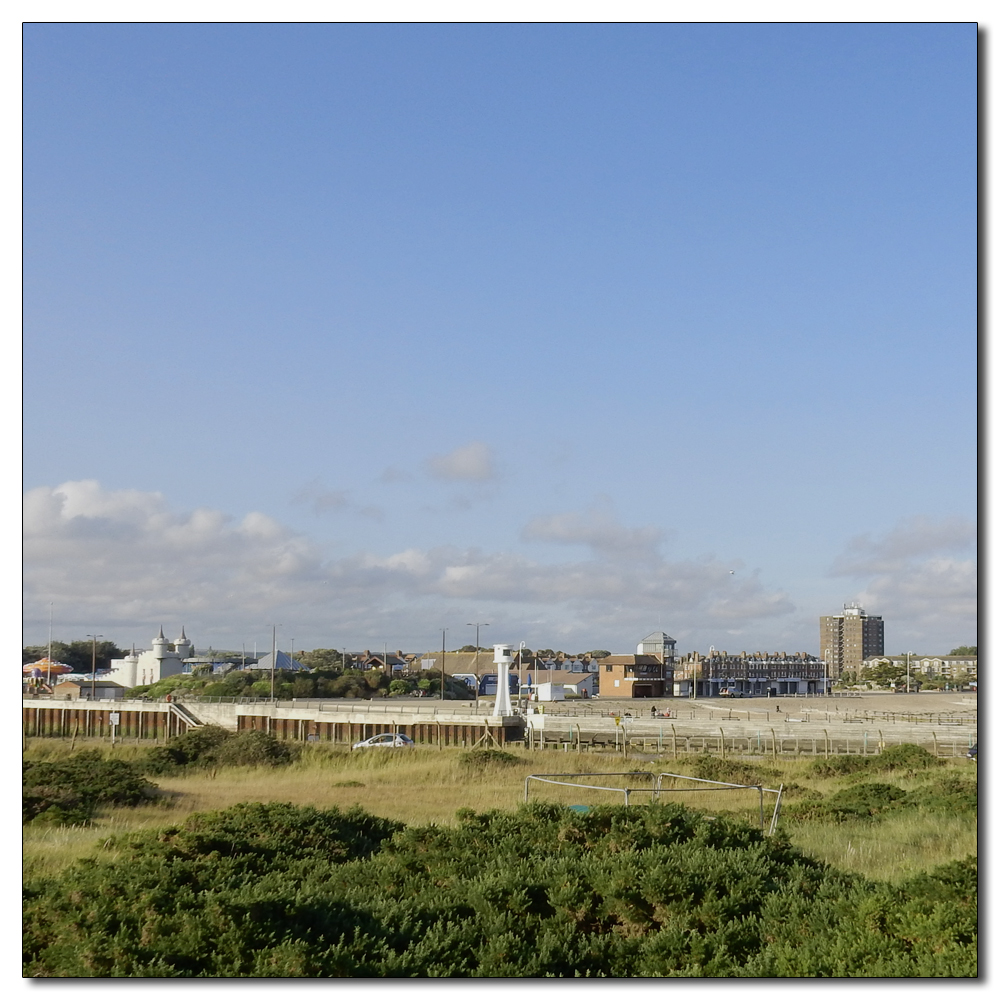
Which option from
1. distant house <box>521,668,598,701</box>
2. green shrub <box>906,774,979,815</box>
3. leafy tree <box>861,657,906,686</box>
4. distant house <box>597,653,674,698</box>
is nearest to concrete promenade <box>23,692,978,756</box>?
green shrub <box>906,774,979,815</box>

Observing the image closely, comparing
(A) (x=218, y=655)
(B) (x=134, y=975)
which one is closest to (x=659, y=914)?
(B) (x=134, y=975)

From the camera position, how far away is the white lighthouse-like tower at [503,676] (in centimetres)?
5534

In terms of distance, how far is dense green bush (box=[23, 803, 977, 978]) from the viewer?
7617mm

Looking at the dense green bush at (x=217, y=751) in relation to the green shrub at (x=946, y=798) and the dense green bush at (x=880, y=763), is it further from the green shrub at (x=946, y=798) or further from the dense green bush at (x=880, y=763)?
the green shrub at (x=946, y=798)

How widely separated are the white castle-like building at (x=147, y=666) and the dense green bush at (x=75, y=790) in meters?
65.6

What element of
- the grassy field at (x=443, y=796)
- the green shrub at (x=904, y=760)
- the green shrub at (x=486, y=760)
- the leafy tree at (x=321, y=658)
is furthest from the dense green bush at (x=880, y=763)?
the leafy tree at (x=321, y=658)

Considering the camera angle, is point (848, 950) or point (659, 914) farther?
point (659, 914)

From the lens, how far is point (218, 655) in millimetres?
129875

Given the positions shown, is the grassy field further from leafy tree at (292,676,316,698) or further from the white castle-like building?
the white castle-like building

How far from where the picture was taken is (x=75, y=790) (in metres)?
20.1

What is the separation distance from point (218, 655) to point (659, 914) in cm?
12791

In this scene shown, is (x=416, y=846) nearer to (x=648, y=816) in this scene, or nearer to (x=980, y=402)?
(x=648, y=816)

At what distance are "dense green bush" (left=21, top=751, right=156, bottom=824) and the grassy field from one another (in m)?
0.52

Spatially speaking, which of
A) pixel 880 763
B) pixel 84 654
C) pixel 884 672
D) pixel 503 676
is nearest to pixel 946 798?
pixel 880 763
